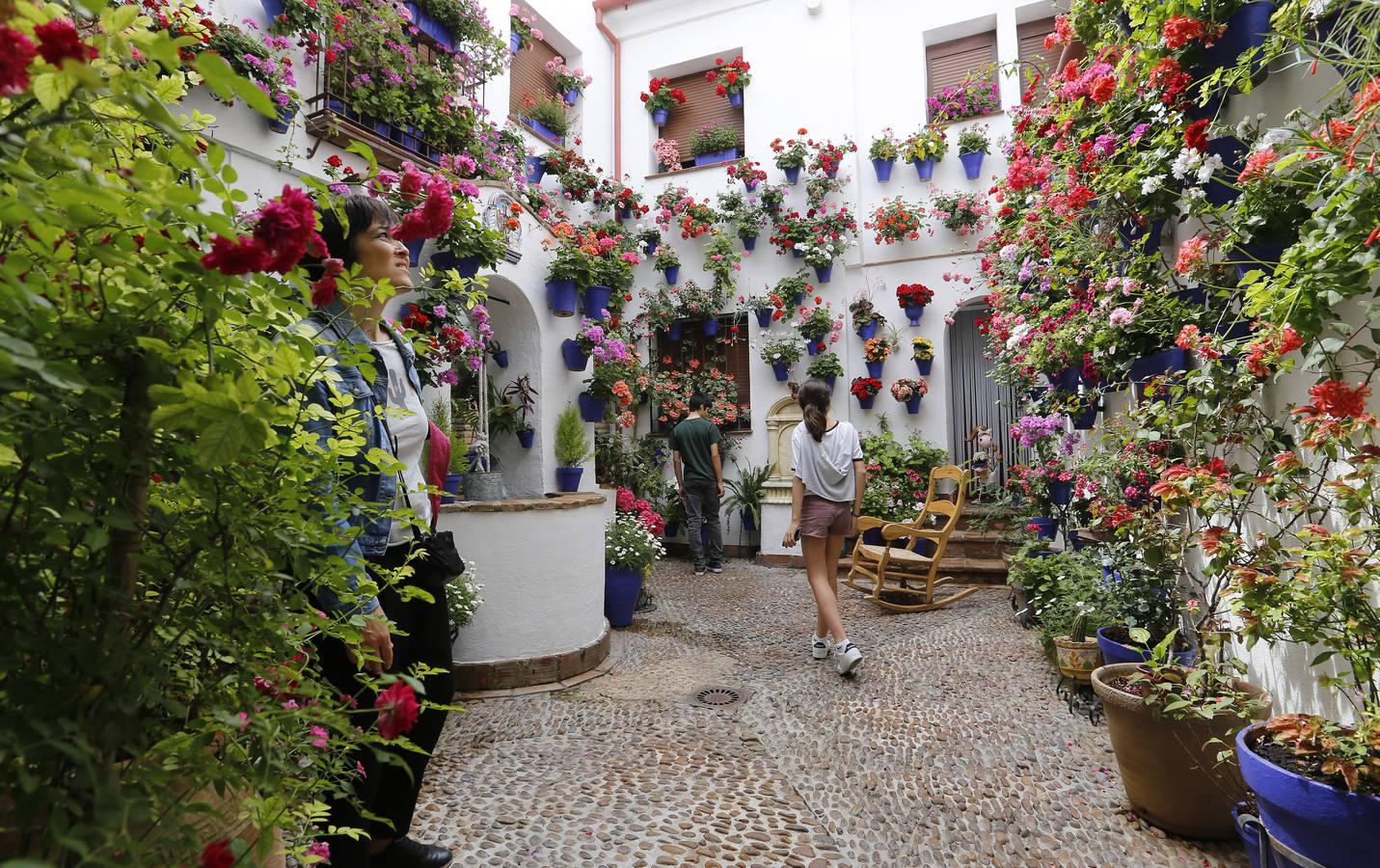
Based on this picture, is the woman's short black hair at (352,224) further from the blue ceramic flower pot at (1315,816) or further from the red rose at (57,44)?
the blue ceramic flower pot at (1315,816)

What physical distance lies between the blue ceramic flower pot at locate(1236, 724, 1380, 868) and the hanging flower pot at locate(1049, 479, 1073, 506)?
3.45m

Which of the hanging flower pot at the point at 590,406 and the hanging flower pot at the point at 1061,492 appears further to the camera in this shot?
the hanging flower pot at the point at 590,406

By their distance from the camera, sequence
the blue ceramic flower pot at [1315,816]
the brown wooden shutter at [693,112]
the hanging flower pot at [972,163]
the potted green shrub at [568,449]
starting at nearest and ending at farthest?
the blue ceramic flower pot at [1315,816] < the potted green shrub at [568,449] < the hanging flower pot at [972,163] < the brown wooden shutter at [693,112]

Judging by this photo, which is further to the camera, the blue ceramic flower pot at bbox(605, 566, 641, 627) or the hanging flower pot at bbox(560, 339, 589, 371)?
the hanging flower pot at bbox(560, 339, 589, 371)

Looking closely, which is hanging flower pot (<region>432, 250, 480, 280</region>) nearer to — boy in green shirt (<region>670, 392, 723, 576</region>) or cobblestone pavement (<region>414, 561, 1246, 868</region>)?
cobblestone pavement (<region>414, 561, 1246, 868</region>)

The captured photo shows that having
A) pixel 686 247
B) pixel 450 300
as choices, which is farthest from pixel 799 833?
pixel 686 247

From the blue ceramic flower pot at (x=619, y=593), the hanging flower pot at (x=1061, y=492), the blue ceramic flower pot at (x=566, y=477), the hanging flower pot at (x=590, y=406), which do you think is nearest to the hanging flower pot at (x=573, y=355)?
the hanging flower pot at (x=590, y=406)

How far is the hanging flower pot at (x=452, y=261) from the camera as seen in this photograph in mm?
4531

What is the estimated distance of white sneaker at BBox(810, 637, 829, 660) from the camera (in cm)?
432

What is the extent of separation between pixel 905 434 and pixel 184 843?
7.93 metres

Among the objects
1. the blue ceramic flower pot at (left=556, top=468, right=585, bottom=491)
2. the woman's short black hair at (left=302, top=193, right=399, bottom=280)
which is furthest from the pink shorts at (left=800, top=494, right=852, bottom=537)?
the woman's short black hair at (left=302, top=193, right=399, bottom=280)

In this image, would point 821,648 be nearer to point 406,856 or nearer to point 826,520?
point 826,520

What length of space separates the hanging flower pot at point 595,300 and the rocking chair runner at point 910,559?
9.42 ft

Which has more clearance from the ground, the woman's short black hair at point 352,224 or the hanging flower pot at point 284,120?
the hanging flower pot at point 284,120
